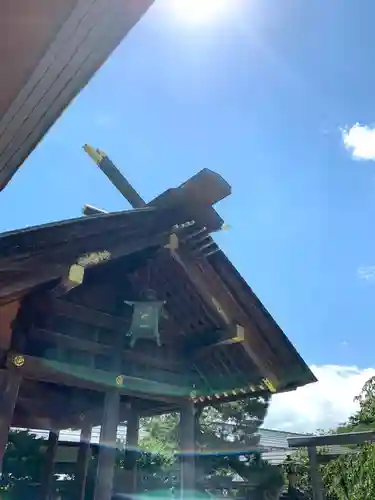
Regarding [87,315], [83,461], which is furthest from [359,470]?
[87,315]

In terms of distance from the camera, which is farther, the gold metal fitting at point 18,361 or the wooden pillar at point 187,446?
the wooden pillar at point 187,446

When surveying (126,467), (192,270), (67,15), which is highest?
(192,270)

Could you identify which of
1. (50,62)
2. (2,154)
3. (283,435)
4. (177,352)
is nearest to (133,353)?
(177,352)

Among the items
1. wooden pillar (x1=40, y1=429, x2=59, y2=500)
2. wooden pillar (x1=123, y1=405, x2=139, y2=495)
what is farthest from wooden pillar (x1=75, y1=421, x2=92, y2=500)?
wooden pillar (x1=123, y1=405, x2=139, y2=495)

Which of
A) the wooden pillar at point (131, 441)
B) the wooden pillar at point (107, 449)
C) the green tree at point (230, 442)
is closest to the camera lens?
the wooden pillar at point (107, 449)

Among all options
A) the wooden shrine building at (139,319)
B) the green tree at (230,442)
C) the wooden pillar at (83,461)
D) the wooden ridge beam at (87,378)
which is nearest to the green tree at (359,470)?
the green tree at (230,442)

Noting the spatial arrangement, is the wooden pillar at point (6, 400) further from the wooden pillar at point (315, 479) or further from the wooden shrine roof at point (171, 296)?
→ the wooden pillar at point (315, 479)

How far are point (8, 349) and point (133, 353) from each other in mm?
1404

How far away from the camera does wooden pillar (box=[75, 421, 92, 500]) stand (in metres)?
7.11

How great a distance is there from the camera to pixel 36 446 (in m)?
7.68

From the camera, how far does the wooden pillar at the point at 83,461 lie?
23.3 feet

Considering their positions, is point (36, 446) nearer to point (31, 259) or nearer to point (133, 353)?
point (133, 353)

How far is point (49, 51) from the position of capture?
1174 mm

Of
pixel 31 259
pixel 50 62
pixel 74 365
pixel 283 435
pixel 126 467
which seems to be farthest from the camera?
pixel 283 435
